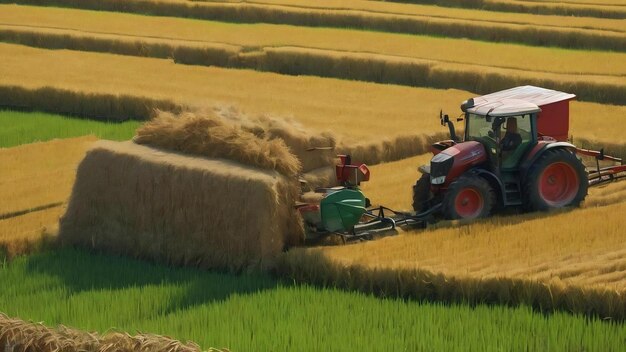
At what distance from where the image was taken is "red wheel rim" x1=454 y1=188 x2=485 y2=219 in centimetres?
1675

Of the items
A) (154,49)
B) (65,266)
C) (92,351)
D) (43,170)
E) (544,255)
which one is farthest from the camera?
(154,49)

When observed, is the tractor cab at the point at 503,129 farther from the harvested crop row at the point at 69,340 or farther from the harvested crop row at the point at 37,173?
the harvested crop row at the point at 69,340

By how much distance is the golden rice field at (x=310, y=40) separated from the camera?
29.9 metres

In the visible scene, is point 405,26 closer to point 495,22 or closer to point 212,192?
point 495,22

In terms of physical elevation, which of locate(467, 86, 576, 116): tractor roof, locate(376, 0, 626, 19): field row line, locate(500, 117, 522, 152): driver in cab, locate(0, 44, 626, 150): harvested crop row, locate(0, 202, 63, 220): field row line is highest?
locate(467, 86, 576, 116): tractor roof

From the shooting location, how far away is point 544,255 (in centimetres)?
1478

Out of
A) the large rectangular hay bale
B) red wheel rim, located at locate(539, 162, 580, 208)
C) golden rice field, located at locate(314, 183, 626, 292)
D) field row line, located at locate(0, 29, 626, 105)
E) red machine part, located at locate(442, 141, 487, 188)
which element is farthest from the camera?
field row line, located at locate(0, 29, 626, 105)

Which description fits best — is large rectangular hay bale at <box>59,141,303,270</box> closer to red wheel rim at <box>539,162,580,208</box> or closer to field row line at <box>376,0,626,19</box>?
red wheel rim at <box>539,162,580,208</box>

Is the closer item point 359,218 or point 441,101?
point 359,218

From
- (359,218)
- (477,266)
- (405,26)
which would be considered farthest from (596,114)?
(405,26)

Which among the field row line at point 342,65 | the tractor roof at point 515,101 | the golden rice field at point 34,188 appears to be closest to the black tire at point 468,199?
the tractor roof at point 515,101

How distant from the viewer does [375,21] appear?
3734 cm

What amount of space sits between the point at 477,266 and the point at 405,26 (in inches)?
908

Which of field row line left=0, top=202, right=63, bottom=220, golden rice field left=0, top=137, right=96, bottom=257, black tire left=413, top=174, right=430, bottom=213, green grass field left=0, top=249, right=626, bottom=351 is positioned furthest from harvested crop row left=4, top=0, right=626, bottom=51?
green grass field left=0, top=249, right=626, bottom=351
